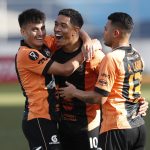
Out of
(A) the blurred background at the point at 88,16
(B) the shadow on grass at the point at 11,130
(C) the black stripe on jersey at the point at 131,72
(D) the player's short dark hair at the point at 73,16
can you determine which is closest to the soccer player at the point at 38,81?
(D) the player's short dark hair at the point at 73,16

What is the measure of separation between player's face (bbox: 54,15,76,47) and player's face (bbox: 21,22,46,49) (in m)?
0.19

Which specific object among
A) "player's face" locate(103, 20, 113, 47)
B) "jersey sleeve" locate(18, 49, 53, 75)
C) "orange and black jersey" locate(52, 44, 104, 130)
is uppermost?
"player's face" locate(103, 20, 113, 47)

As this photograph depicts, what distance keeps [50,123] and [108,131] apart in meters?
0.67

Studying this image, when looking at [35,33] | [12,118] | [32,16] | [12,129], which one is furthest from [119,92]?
[12,118]

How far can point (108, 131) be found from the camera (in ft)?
20.4

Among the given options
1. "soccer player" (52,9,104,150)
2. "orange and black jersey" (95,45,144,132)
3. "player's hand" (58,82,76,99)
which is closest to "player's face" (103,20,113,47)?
"orange and black jersey" (95,45,144,132)

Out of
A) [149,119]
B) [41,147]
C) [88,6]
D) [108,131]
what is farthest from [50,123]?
[88,6]

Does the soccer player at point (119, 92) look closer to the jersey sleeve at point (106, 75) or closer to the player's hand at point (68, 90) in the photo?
the jersey sleeve at point (106, 75)

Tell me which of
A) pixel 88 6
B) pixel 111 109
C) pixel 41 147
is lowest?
pixel 88 6

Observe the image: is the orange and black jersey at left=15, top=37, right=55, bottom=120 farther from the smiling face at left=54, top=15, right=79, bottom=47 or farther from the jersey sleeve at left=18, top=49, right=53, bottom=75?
the smiling face at left=54, top=15, right=79, bottom=47

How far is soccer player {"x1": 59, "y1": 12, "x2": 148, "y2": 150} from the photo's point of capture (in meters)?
6.13

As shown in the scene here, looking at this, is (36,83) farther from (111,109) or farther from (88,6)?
(88,6)

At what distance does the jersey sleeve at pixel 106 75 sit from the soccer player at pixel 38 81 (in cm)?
50

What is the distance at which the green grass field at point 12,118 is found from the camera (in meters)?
10.2
